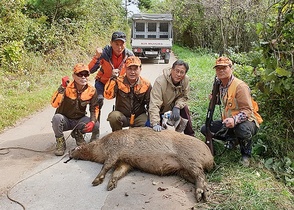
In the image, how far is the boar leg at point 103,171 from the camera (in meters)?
→ 4.43

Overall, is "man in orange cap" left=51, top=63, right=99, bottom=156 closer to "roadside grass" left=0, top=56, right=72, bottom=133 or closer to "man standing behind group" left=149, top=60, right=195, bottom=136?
"man standing behind group" left=149, top=60, right=195, bottom=136

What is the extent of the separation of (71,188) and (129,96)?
6.14 ft

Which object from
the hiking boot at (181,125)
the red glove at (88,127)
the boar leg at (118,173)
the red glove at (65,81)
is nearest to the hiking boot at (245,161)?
the hiking boot at (181,125)

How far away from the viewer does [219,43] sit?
21984mm

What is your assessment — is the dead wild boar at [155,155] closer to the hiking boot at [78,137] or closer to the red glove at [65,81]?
the hiking boot at [78,137]

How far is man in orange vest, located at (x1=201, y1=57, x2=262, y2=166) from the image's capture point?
15.4 ft

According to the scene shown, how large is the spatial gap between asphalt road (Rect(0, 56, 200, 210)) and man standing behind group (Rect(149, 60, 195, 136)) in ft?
3.44

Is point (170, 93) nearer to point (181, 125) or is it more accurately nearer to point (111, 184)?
point (181, 125)

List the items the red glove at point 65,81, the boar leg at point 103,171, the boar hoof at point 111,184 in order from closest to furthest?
1. the boar hoof at point 111,184
2. the boar leg at point 103,171
3. the red glove at point 65,81

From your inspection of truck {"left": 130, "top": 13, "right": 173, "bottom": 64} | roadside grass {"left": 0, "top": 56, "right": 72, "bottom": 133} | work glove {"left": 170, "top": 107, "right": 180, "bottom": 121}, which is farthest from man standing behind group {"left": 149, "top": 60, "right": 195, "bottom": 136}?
truck {"left": 130, "top": 13, "right": 173, "bottom": 64}

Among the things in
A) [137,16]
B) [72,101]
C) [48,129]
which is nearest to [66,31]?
[137,16]

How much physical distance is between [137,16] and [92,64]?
1518 centimetres

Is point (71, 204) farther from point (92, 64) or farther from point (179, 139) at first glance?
point (92, 64)

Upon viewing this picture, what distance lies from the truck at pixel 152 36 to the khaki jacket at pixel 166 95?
13704 mm
